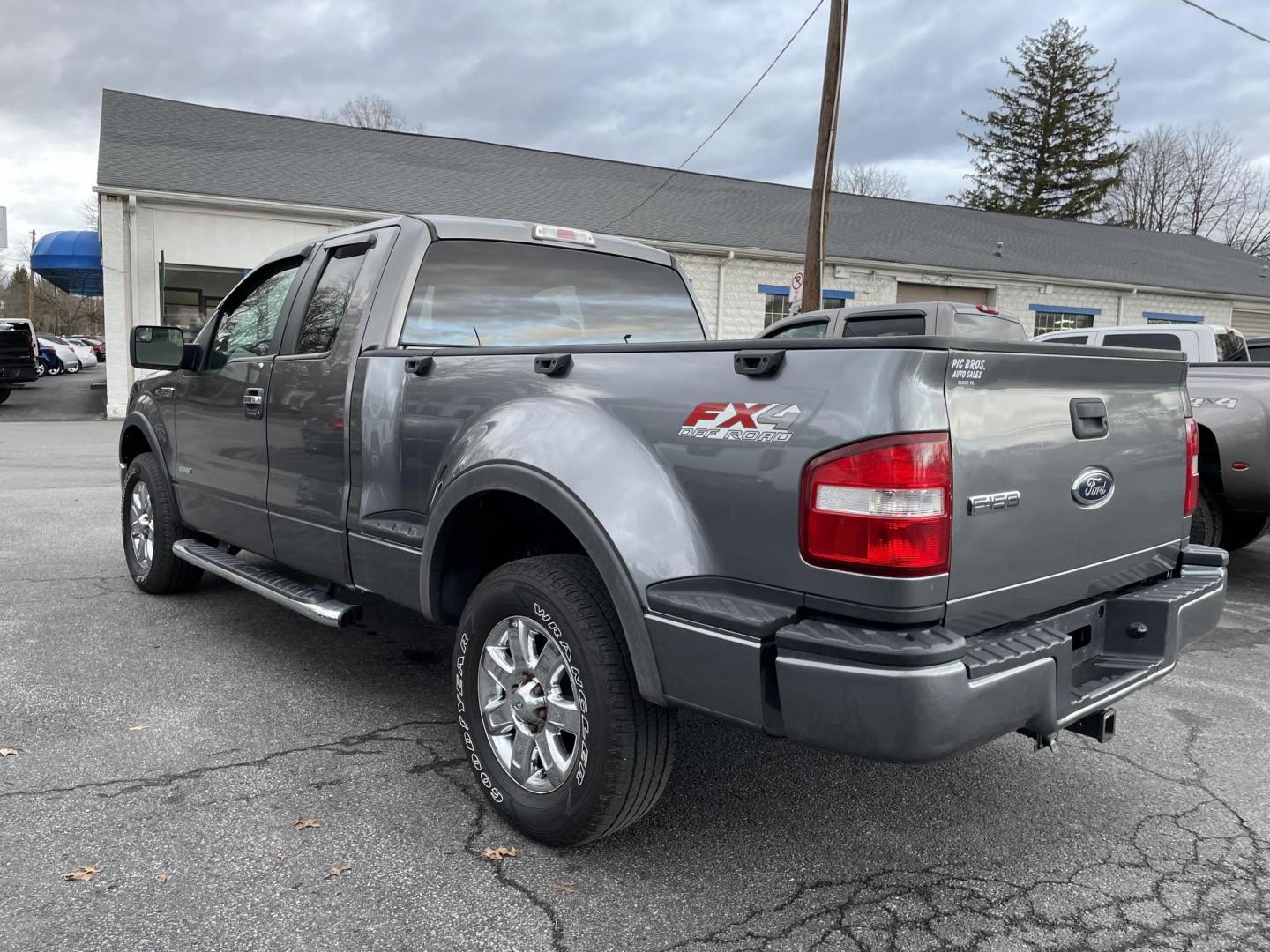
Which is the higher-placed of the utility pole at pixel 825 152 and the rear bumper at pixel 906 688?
the utility pole at pixel 825 152

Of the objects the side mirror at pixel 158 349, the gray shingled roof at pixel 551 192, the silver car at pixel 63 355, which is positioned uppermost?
the gray shingled roof at pixel 551 192

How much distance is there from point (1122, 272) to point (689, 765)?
27.1 m

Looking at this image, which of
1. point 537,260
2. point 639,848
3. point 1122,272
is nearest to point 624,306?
point 537,260

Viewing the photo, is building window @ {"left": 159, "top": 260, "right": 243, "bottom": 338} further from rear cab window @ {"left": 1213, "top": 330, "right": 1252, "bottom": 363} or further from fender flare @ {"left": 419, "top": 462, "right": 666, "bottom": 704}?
fender flare @ {"left": 419, "top": 462, "right": 666, "bottom": 704}

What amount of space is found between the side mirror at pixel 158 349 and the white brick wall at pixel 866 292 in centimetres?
1605

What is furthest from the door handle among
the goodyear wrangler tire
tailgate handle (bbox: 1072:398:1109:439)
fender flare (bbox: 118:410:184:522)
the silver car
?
the silver car

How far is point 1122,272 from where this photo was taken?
26.1 meters

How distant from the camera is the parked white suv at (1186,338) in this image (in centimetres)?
896

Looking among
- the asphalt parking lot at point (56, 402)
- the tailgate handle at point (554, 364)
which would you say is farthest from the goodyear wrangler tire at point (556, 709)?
the asphalt parking lot at point (56, 402)

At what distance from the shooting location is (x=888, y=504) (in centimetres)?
210

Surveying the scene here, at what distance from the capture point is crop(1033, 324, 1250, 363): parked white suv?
29.4 ft

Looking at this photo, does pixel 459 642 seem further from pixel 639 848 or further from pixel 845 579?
pixel 845 579

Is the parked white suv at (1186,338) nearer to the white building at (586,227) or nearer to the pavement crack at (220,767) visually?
the pavement crack at (220,767)

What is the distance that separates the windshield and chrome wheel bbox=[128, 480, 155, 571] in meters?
2.59
